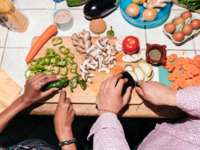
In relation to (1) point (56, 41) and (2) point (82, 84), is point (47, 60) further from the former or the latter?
(2) point (82, 84)

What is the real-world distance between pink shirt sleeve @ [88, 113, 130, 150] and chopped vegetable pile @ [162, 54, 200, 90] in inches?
28.9

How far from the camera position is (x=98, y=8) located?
4.65ft

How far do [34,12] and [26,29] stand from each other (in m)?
0.22

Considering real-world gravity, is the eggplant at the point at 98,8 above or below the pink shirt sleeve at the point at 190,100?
above

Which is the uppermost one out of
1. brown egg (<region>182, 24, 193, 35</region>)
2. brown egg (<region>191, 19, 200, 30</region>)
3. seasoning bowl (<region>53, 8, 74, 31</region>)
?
seasoning bowl (<region>53, 8, 74, 31</region>)

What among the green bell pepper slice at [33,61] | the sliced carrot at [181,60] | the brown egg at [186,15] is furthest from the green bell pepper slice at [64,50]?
the brown egg at [186,15]

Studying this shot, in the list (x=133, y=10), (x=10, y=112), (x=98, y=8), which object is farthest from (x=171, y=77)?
(x=10, y=112)

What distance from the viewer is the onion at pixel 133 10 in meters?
1.40

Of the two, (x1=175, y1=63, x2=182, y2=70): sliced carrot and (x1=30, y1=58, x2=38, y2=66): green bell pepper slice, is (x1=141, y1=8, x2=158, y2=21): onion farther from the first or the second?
(x1=30, y1=58, x2=38, y2=66): green bell pepper slice

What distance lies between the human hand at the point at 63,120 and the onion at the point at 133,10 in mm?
1033

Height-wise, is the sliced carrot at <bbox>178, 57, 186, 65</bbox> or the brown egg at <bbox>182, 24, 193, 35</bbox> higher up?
the brown egg at <bbox>182, 24, 193, 35</bbox>

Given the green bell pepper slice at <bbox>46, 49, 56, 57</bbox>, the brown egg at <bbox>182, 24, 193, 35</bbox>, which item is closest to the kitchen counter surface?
the brown egg at <bbox>182, 24, 193, 35</bbox>

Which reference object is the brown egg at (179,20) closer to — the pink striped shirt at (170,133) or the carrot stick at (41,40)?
the pink striped shirt at (170,133)

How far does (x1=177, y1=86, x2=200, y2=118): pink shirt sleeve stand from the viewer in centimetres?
91
